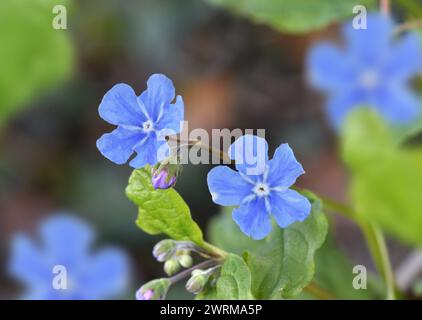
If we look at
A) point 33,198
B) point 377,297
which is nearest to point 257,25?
point 33,198

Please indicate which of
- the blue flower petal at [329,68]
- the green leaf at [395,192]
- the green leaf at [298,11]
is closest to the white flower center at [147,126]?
the green leaf at [395,192]

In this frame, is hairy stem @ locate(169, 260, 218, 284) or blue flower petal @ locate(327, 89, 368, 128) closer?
hairy stem @ locate(169, 260, 218, 284)

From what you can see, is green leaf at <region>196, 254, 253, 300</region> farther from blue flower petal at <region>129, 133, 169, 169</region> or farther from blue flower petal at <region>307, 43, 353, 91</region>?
blue flower petal at <region>307, 43, 353, 91</region>

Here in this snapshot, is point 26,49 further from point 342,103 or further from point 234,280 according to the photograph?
point 234,280

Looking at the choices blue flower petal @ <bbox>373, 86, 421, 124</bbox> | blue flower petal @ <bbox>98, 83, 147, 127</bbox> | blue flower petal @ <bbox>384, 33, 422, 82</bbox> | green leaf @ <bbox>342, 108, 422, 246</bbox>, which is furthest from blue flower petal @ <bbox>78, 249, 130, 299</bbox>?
green leaf @ <bbox>342, 108, 422, 246</bbox>

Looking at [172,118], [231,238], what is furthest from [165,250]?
[231,238]

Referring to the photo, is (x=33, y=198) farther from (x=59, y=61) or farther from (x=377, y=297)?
(x=377, y=297)
